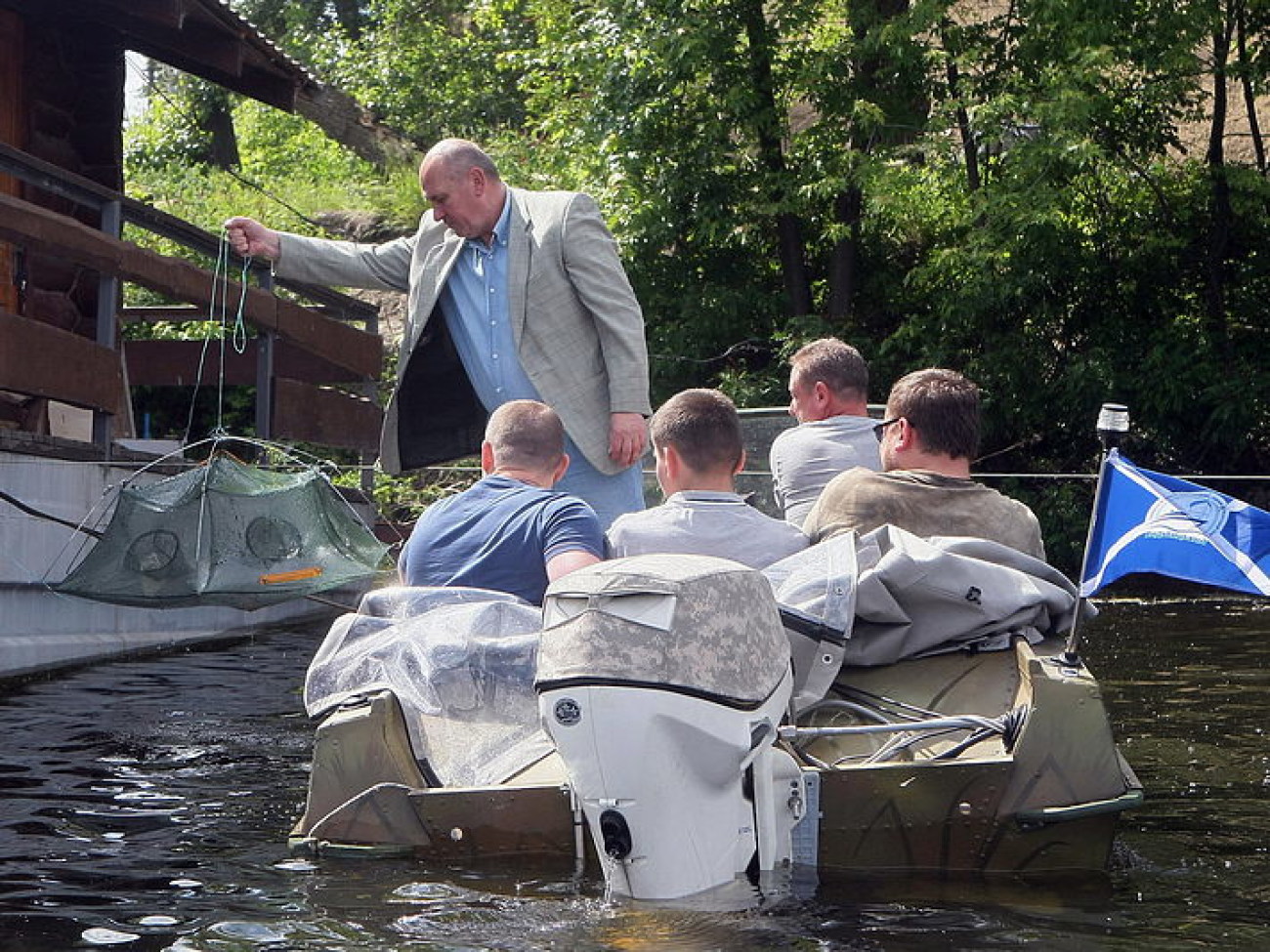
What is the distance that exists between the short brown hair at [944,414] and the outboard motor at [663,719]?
139 centimetres

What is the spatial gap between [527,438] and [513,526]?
31 cm

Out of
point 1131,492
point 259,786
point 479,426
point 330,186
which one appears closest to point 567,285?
point 479,426

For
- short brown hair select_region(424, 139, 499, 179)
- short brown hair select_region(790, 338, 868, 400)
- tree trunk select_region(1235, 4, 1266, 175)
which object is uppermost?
tree trunk select_region(1235, 4, 1266, 175)

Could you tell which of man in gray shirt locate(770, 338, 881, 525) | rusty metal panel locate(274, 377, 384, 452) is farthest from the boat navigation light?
rusty metal panel locate(274, 377, 384, 452)

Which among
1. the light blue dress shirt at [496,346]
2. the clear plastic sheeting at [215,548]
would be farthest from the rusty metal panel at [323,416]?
the light blue dress shirt at [496,346]

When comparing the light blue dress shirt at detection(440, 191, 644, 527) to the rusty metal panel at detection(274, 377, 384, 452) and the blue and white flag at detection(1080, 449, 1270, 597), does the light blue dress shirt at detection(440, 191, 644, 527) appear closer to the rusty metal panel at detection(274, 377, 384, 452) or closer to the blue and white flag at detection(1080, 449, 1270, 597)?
the blue and white flag at detection(1080, 449, 1270, 597)

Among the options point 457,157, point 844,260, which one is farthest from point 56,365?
point 844,260

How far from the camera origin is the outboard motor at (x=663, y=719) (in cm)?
382

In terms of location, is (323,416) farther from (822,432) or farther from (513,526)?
(513,526)

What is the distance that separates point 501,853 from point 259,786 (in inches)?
73.4

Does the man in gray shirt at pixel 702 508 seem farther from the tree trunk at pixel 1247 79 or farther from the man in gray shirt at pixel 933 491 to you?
A: the tree trunk at pixel 1247 79

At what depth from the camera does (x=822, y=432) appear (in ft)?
20.4

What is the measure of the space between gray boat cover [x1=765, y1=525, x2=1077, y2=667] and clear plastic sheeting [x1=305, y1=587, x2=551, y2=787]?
2.30 ft

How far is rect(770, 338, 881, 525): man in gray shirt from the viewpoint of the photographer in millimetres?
6184
